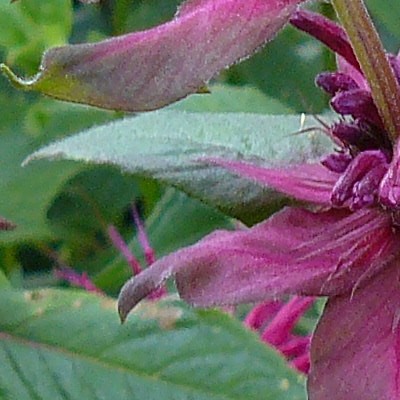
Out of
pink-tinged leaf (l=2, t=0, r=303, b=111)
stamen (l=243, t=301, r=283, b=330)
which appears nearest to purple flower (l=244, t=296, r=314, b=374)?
stamen (l=243, t=301, r=283, b=330)

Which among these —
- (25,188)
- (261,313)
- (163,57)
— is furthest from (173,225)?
(163,57)

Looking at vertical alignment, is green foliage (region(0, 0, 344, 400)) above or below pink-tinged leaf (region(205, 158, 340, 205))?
below

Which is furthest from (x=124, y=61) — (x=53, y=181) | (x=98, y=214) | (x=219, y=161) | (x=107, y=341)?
(x=98, y=214)

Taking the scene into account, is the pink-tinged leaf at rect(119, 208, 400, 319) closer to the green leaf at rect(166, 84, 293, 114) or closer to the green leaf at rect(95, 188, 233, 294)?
the green leaf at rect(166, 84, 293, 114)

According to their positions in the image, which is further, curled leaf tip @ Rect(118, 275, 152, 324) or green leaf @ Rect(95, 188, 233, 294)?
green leaf @ Rect(95, 188, 233, 294)

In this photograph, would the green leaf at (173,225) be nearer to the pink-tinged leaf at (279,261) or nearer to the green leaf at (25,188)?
the green leaf at (25,188)

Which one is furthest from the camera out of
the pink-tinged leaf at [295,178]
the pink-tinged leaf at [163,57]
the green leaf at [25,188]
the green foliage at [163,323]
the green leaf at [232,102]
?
the green leaf at [25,188]

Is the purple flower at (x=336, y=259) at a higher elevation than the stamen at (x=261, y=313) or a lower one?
higher

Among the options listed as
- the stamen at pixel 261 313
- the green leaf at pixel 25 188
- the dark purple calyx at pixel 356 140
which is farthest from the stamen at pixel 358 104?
the green leaf at pixel 25 188
